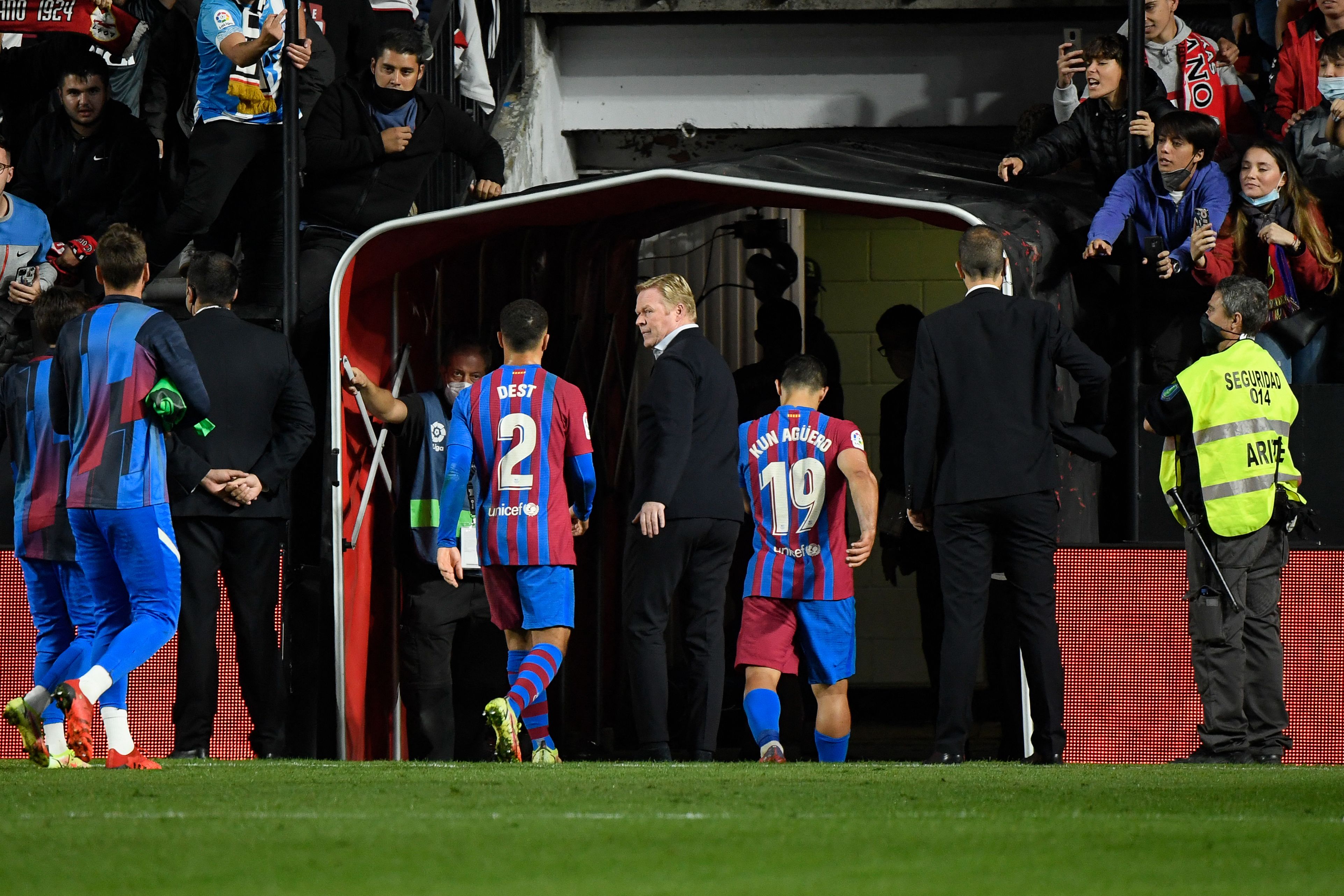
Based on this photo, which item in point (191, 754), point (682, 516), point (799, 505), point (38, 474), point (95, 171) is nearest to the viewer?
point (38, 474)

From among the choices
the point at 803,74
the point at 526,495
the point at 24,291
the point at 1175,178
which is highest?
the point at 803,74

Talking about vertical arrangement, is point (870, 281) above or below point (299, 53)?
below

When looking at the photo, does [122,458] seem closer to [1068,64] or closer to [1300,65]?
[1068,64]

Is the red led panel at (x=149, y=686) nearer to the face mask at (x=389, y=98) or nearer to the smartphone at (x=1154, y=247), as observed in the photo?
the face mask at (x=389, y=98)

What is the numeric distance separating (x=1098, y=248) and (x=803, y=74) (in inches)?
150

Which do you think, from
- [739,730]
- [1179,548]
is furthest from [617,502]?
[1179,548]

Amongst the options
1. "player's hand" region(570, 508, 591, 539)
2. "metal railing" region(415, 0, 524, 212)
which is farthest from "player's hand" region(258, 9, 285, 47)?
"player's hand" region(570, 508, 591, 539)

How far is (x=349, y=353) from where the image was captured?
697 cm

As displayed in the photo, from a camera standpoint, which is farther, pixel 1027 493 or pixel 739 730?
pixel 739 730

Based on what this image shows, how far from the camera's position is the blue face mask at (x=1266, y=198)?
7145mm

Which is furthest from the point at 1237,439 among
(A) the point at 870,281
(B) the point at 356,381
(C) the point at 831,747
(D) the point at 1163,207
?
(A) the point at 870,281

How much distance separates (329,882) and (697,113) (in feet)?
26.3

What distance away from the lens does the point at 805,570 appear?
6.36m

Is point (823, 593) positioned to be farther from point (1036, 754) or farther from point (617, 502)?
point (617, 502)
